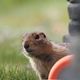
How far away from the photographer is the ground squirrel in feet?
25.7

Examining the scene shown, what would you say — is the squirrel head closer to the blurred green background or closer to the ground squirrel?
the ground squirrel

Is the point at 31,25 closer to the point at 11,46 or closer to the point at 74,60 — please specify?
the point at 11,46

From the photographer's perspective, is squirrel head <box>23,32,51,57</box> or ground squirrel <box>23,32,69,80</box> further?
ground squirrel <box>23,32,69,80</box>

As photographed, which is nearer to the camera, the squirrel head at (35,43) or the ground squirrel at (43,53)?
the squirrel head at (35,43)

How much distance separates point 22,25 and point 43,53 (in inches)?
228

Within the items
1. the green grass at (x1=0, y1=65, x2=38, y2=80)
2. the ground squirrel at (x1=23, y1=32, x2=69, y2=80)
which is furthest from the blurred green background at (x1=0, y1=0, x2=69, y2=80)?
the ground squirrel at (x1=23, y1=32, x2=69, y2=80)

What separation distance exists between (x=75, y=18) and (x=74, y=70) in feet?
8.43

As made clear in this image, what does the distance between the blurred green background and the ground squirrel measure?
1.55 feet

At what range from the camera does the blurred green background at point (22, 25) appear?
8966 millimetres

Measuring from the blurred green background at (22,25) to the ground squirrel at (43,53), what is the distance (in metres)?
0.47

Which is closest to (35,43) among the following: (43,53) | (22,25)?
(43,53)

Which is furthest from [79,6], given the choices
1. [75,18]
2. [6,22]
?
[6,22]

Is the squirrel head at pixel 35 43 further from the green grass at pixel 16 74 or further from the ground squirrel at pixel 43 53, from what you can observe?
the green grass at pixel 16 74

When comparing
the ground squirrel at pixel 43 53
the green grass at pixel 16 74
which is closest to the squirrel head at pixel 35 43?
the ground squirrel at pixel 43 53
